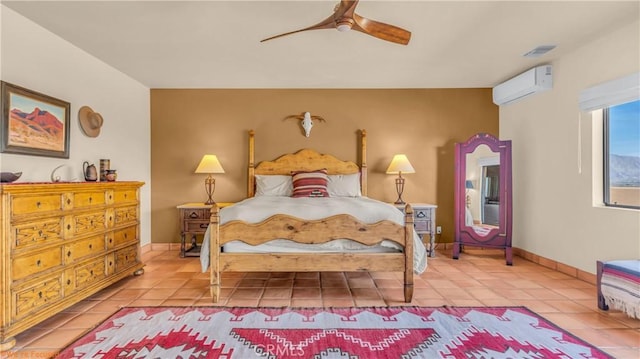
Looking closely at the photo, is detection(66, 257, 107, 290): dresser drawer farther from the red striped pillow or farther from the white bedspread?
the red striped pillow

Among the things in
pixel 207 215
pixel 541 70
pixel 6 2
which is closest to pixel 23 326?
pixel 207 215

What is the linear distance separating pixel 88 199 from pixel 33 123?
0.80 metres

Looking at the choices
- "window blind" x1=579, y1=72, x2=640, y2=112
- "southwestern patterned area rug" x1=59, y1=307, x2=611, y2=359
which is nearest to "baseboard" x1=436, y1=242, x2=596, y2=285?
"southwestern patterned area rug" x1=59, y1=307, x2=611, y2=359

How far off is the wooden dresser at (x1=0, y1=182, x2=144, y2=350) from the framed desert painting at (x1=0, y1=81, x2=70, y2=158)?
579mm

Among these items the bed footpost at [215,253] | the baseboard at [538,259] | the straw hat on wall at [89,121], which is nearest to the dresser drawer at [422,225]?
the baseboard at [538,259]

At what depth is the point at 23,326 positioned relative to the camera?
6.38 feet

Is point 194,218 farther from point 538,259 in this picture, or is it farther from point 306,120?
point 538,259

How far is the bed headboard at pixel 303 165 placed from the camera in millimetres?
4461

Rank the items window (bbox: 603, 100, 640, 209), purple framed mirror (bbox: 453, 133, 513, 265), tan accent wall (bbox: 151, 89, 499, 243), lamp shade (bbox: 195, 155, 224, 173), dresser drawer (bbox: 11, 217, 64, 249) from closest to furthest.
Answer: dresser drawer (bbox: 11, 217, 64, 249)
window (bbox: 603, 100, 640, 209)
purple framed mirror (bbox: 453, 133, 513, 265)
lamp shade (bbox: 195, 155, 224, 173)
tan accent wall (bbox: 151, 89, 499, 243)

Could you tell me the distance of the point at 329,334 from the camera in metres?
2.03

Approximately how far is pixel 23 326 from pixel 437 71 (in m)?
4.55

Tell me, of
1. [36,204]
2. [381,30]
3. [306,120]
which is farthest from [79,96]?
[381,30]

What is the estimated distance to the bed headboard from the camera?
4.46 metres

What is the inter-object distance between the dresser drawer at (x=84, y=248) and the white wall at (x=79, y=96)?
28.7 inches
